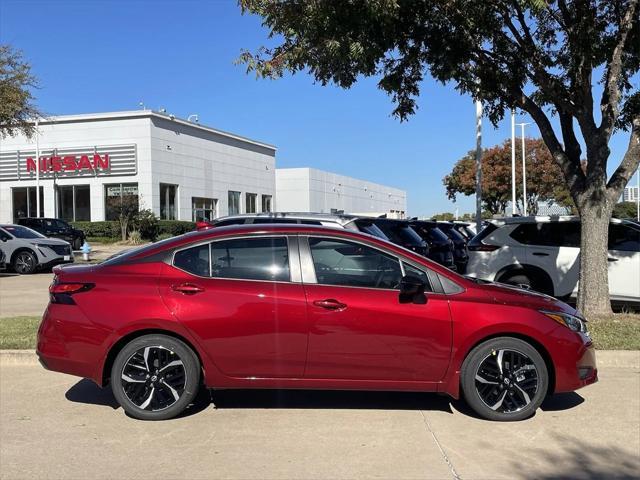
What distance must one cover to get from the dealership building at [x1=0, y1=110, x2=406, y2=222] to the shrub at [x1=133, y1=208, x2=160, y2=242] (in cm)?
83

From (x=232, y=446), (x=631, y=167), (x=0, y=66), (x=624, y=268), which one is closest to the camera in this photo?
(x=232, y=446)

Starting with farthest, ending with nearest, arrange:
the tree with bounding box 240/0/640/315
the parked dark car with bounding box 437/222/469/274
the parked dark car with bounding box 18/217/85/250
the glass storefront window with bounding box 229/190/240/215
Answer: the glass storefront window with bounding box 229/190/240/215
the parked dark car with bounding box 18/217/85/250
the parked dark car with bounding box 437/222/469/274
the tree with bounding box 240/0/640/315

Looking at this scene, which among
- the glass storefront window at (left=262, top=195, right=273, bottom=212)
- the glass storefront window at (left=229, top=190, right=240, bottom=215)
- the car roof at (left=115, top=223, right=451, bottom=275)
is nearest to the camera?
the car roof at (left=115, top=223, right=451, bottom=275)

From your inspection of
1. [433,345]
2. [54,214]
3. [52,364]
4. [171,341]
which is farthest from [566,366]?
[54,214]

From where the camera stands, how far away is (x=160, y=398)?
5.22 m

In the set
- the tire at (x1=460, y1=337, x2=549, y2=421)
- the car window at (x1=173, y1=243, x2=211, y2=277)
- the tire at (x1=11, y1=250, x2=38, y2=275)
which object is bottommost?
the tire at (x1=460, y1=337, x2=549, y2=421)

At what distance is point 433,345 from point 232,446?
1.82m

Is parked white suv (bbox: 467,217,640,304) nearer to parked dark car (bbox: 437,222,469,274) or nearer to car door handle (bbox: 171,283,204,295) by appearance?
parked dark car (bbox: 437,222,469,274)

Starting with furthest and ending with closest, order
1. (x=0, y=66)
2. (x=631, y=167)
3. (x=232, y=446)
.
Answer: (x=0, y=66), (x=631, y=167), (x=232, y=446)

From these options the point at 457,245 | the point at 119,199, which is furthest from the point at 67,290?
the point at 119,199

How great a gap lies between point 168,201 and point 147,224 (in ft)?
16.4

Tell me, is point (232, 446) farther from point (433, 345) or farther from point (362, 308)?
point (433, 345)

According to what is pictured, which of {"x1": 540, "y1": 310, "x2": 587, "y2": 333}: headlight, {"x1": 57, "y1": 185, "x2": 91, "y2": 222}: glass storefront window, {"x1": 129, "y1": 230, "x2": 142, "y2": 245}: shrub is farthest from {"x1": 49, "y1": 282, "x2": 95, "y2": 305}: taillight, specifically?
{"x1": 57, "y1": 185, "x2": 91, "y2": 222}: glass storefront window

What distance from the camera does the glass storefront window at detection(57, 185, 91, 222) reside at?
39.8 m
